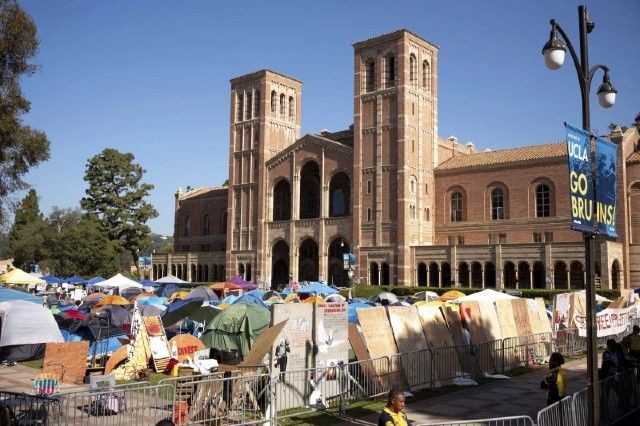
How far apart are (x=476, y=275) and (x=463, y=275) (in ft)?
4.45

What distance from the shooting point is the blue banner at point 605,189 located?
925 centimetres

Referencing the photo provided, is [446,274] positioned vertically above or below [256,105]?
below

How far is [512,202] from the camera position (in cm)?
4928

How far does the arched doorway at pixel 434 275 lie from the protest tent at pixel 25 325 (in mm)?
35536

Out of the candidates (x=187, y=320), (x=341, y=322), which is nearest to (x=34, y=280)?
(x=187, y=320)

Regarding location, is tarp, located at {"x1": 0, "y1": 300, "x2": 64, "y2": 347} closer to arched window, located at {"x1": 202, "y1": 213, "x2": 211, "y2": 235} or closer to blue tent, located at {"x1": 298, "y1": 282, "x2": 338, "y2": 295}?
blue tent, located at {"x1": 298, "y1": 282, "x2": 338, "y2": 295}

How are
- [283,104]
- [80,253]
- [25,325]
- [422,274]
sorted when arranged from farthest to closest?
1. [283,104]
2. [80,253]
3. [422,274]
4. [25,325]

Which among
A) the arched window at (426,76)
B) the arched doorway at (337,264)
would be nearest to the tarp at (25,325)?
the arched doorway at (337,264)

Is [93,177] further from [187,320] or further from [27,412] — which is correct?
[27,412]

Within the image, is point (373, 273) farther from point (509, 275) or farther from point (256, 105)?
point (256, 105)

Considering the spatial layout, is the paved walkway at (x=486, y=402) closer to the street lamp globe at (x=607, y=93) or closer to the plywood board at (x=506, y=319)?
the plywood board at (x=506, y=319)

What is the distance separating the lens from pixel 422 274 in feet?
163

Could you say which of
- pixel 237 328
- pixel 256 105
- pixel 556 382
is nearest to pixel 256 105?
pixel 256 105

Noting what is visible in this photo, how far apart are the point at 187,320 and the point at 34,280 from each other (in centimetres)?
1765
